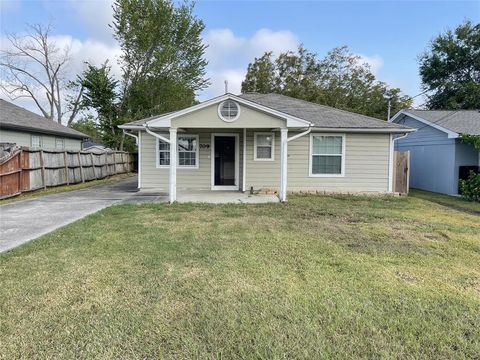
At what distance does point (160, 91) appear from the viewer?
86.1ft

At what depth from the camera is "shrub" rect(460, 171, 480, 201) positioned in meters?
11.0

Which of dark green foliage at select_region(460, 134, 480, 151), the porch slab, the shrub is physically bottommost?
the porch slab

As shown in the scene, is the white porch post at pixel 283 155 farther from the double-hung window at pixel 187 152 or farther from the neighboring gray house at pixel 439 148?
the neighboring gray house at pixel 439 148

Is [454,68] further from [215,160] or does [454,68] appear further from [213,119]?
[213,119]

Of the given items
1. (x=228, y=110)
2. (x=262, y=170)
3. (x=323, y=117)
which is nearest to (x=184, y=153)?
(x=262, y=170)

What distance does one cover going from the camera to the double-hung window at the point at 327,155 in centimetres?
1174

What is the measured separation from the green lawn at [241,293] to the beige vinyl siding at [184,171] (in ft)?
18.5

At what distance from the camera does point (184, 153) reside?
12125mm

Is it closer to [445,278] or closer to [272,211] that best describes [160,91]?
[272,211]

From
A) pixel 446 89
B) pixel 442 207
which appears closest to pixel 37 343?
pixel 442 207

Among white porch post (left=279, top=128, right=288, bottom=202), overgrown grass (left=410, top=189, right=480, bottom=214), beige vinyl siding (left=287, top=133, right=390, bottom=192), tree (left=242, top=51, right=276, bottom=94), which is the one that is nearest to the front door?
beige vinyl siding (left=287, top=133, right=390, bottom=192)

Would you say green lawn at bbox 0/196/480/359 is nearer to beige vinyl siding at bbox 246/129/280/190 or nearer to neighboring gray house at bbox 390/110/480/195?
beige vinyl siding at bbox 246/129/280/190

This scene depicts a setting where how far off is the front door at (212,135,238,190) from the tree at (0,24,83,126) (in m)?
25.3

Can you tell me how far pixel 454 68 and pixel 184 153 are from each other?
2360 cm
